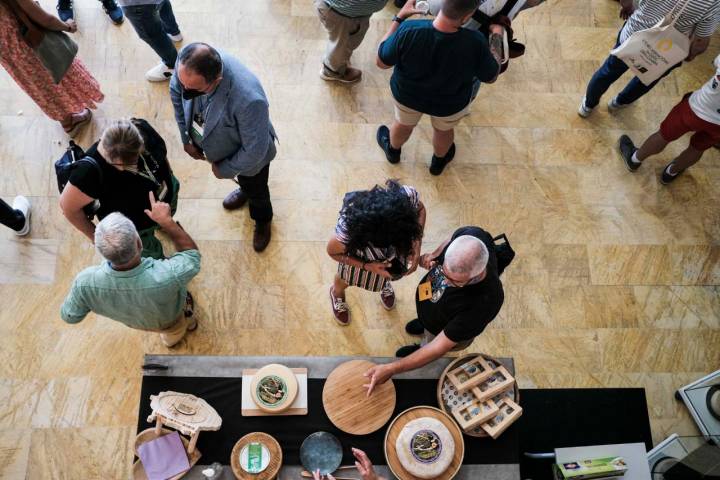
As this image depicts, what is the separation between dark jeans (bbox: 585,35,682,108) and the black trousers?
2.65m

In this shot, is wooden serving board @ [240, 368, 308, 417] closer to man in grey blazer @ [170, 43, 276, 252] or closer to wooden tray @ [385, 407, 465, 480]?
wooden tray @ [385, 407, 465, 480]

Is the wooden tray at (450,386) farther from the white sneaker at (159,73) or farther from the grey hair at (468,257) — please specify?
the white sneaker at (159,73)

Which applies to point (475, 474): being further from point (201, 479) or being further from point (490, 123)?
point (490, 123)

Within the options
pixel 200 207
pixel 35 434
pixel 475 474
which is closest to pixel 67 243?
pixel 200 207

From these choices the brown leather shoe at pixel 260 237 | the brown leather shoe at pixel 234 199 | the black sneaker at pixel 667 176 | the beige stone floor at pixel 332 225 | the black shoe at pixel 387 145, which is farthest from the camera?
the black sneaker at pixel 667 176

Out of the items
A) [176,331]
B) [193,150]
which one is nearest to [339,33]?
[193,150]

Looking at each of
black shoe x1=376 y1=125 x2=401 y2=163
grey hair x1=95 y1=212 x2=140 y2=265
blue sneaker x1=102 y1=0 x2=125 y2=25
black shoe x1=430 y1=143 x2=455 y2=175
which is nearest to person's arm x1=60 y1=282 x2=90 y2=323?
grey hair x1=95 y1=212 x2=140 y2=265

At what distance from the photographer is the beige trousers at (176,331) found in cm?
329

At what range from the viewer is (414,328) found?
370cm

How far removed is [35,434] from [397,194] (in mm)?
2644

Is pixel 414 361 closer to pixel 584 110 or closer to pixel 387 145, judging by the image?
pixel 387 145

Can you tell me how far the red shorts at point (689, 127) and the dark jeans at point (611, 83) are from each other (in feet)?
1.17

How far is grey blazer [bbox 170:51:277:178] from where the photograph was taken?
275cm

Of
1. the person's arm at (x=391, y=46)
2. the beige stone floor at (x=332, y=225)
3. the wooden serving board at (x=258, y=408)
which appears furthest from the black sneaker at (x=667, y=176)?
the wooden serving board at (x=258, y=408)
